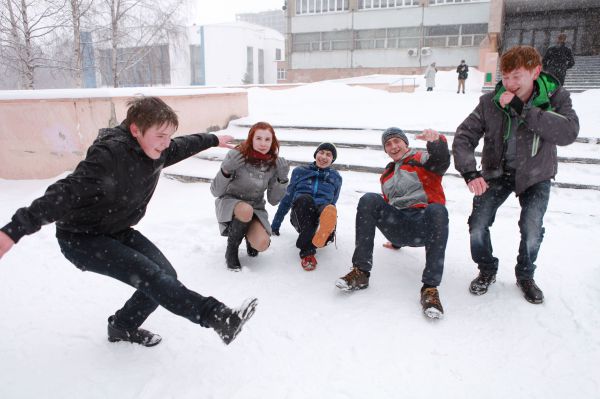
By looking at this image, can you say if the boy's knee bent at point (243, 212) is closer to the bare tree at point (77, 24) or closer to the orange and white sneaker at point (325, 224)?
the orange and white sneaker at point (325, 224)

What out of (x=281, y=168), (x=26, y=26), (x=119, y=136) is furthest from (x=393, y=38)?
(x=119, y=136)

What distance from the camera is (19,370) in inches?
92.6

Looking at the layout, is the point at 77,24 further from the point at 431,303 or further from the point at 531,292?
the point at 531,292

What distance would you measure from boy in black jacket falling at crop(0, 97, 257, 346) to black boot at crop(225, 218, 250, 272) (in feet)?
3.76

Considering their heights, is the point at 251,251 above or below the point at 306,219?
below

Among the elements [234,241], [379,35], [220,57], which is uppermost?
[379,35]

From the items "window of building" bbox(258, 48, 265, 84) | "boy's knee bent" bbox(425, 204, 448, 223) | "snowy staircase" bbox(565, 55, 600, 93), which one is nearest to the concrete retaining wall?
"boy's knee bent" bbox(425, 204, 448, 223)

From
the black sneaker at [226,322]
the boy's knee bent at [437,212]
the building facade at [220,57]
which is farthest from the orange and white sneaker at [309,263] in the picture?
the building facade at [220,57]

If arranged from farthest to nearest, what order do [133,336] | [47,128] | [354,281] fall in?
[47,128], [354,281], [133,336]

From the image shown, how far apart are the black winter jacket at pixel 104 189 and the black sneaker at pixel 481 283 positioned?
253 cm

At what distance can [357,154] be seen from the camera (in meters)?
6.78

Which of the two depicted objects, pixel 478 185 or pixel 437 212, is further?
pixel 437 212

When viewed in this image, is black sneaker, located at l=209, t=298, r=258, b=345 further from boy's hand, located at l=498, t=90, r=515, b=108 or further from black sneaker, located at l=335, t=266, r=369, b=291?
boy's hand, located at l=498, t=90, r=515, b=108

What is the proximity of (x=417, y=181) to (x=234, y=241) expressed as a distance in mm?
1689
